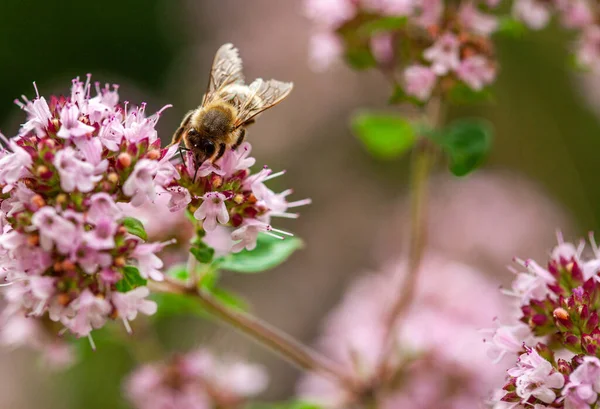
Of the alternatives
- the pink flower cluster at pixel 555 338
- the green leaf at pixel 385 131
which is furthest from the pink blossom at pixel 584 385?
the green leaf at pixel 385 131

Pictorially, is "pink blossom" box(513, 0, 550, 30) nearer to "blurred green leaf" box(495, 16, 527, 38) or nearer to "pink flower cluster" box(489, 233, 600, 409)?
"blurred green leaf" box(495, 16, 527, 38)

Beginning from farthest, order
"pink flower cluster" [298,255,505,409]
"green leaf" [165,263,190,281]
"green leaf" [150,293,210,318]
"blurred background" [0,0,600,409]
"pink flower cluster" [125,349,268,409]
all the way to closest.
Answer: "blurred background" [0,0,600,409], "pink flower cluster" [298,255,505,409], "pink flower cluster" [125,349,268,409], "green leaf" [150,293,210,318], "green leaf" [165,263,190,281]

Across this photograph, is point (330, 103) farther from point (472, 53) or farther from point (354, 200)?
point (472, 53)

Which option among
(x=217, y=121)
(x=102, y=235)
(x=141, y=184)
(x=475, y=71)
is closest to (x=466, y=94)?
(x=475, y=71)

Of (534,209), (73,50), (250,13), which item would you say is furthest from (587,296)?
(73,50)

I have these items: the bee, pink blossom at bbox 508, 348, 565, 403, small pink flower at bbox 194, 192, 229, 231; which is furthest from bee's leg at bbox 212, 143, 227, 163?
pink blossom at bbox 508, 348, 565, 403

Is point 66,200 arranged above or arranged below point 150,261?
above

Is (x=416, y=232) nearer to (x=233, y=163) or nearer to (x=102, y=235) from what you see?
Answer: (x=233, y=163)
